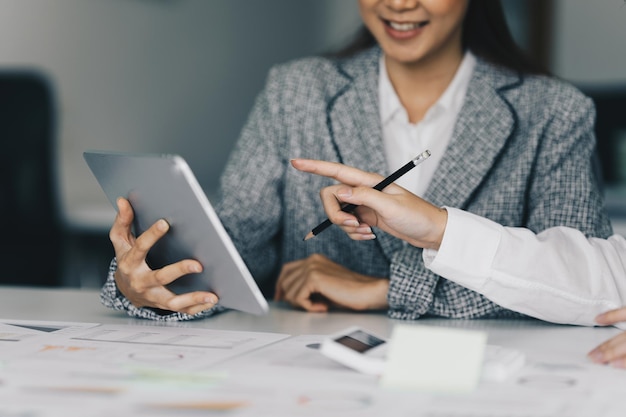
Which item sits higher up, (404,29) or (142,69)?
(404,29)

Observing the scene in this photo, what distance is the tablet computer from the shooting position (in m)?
1.06

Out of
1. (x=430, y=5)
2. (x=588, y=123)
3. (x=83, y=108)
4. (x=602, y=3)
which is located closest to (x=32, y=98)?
(x=83, y=108)

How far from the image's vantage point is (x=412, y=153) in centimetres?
172

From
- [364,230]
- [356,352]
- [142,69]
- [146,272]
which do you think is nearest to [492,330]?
[364,230]

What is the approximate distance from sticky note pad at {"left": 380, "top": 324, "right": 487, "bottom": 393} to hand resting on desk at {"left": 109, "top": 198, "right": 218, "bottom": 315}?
0.36 meters

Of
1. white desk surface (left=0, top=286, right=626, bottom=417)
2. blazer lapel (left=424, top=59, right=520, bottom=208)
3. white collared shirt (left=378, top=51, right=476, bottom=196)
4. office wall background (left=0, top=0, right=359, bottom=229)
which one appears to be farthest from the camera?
office wall background (left=0, top=0, right=359, bottom=229)

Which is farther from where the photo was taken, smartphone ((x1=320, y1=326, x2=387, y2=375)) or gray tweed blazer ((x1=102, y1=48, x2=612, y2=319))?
gray tweed blazer ((x1=102, y1=48, x2=612, y2=319))

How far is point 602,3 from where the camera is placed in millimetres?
4789

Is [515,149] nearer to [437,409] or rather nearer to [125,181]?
[125,181]

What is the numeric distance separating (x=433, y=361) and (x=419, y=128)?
3.00 feet

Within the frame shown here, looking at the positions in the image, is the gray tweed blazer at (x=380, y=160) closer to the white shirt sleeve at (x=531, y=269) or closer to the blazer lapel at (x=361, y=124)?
the blazer lapel at (x=361, y=124)

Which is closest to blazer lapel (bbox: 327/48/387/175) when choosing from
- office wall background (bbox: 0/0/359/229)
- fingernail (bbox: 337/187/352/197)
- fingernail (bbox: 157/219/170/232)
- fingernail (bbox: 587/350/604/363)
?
fingernail (bbox: 337/187/352/197)

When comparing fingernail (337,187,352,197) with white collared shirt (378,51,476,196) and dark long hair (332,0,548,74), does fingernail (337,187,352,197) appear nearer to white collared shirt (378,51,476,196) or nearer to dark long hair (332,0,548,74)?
white collared shirt (378,51,476,196)

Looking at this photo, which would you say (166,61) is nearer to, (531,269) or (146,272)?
(146,272)
